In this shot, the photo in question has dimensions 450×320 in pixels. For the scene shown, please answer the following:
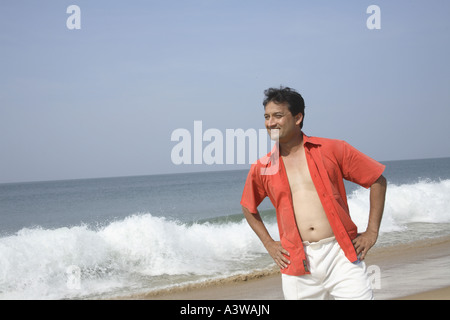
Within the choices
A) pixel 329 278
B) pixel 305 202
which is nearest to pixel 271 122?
pixel 305 202

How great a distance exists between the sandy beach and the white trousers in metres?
3.11

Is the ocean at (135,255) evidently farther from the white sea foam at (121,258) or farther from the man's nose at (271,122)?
the man's nose at (271,122)

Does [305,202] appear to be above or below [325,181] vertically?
below

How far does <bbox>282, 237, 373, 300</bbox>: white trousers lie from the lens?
9.99ft

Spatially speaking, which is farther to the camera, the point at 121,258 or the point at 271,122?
the point at 121,258

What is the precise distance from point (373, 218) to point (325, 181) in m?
0.44

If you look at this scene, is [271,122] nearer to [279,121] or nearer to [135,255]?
[279,121]

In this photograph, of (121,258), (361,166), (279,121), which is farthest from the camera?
(121,258)

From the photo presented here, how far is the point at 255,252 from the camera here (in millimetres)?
11227

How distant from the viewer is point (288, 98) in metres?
3.25

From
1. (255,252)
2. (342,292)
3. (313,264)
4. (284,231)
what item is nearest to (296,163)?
(284,231)

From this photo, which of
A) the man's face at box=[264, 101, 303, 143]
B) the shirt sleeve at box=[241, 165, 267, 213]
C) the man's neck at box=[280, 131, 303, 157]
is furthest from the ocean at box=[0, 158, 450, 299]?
the man's face at box=[264, 101, 303, 143]
